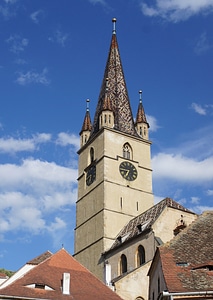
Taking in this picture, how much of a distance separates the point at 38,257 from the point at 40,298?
935 centimetres

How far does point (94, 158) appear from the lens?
47.6 metres

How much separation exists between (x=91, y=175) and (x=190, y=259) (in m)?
30.7

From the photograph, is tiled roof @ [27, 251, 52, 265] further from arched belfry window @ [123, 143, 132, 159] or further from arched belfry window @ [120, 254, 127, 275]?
arched belfry window @ [123, 143, 132, 159]

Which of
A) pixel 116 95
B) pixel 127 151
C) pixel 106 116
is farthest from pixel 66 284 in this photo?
pixel 116 95

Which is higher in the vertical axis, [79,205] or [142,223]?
[79,205]

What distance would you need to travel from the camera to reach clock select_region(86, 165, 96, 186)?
4666 centimetres

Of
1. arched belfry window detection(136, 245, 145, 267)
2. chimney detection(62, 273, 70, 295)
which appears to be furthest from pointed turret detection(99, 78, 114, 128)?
chimney detection(62, 273, 70, 295)

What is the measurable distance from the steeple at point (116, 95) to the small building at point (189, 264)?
30248mm

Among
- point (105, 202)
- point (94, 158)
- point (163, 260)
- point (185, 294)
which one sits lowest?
point (185, 294)

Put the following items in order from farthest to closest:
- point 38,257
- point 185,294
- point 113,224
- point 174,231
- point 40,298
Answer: point 113,224 < point 174,231 < point 38,257 < point 40,298 < point 185,294

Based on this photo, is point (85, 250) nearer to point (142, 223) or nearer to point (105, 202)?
point (105, 202)

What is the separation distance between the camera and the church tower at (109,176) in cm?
4303

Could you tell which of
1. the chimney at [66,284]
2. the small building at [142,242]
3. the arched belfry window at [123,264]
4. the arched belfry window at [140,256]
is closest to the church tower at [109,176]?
the small building at [142,242]

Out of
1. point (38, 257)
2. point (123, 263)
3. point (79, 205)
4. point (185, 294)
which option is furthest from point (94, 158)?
point (185, 294)
